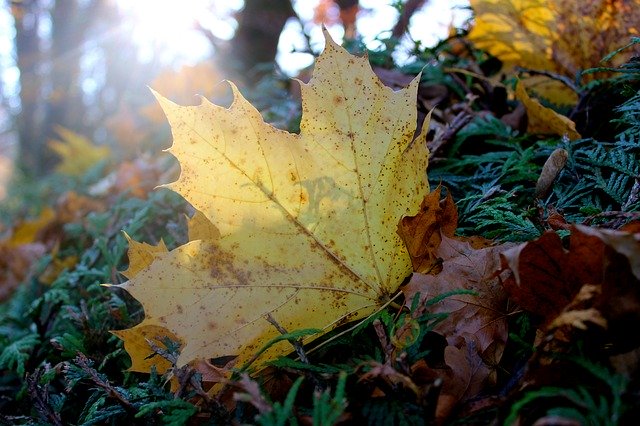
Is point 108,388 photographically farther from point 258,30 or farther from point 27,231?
point 258,30

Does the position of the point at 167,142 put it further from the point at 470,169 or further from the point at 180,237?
the point at 470,169

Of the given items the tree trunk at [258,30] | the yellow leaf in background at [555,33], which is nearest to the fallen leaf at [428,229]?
the yellow leaf in background at [555,33]

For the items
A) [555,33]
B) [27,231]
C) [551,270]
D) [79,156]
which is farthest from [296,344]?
[79,156]

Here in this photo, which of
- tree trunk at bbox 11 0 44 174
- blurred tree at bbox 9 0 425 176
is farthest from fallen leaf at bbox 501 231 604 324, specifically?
tree trunk at bbox 11 0 44 174

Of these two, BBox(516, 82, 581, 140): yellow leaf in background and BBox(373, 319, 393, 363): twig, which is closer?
BBox(373, 319, 393, 363): twig

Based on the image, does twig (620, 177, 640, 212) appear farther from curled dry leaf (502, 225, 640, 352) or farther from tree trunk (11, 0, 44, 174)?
tree trunk (11, 0, 44, 174)

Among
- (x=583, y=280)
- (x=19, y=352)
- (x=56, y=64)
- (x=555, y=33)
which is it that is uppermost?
(x=56, y=64)

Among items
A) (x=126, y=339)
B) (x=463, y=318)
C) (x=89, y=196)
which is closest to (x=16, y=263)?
(x=89, y=196)

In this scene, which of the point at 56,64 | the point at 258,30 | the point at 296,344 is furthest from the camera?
the point at 56,64
